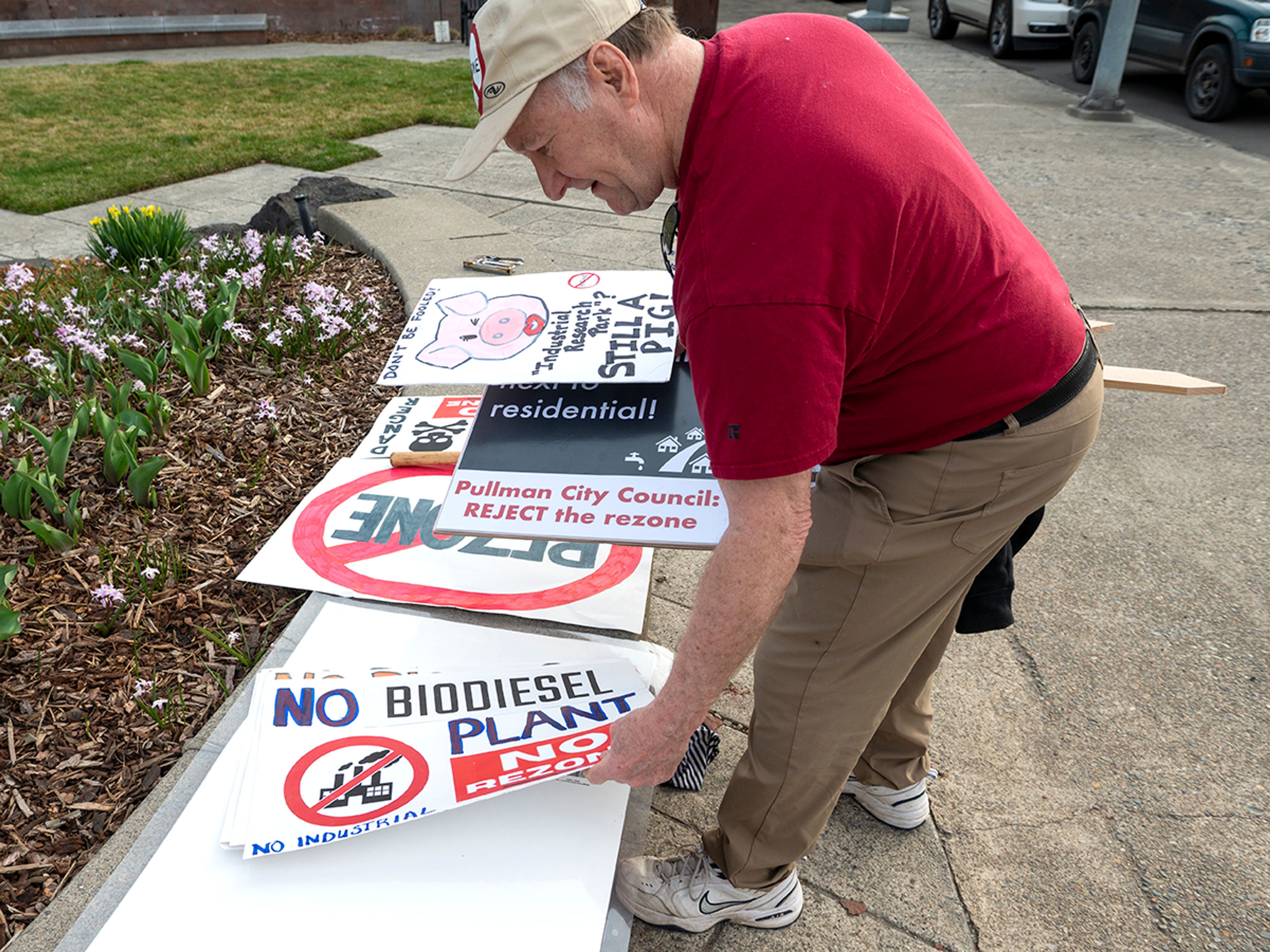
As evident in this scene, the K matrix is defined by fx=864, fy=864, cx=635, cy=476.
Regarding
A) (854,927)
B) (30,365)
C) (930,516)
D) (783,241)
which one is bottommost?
(854,927)

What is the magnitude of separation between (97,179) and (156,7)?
9979 mm

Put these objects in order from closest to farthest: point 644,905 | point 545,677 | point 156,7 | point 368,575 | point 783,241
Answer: point 783,241
point 644,905
point 545,677
point 368,575
point 156,7

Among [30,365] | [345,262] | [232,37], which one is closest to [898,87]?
[30,365]

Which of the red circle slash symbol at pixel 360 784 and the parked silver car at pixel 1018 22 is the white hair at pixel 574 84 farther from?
the parked silver car at pixel 1018 22

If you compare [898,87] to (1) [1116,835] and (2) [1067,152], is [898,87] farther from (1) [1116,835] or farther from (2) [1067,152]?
(2) [1067,152]

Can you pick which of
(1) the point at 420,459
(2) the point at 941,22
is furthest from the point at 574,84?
(2) the point at 941,22

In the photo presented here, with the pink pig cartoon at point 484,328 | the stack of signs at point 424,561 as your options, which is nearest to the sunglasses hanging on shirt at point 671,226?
the pink pig cartoon at point 484,328

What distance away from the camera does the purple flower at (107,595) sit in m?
2.29

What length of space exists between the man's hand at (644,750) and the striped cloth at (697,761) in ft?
2.11

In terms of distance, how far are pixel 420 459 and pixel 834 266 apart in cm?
207

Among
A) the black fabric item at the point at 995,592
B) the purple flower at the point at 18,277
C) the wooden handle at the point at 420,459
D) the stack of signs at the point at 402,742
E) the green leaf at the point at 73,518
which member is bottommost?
the wooden handle at the point at 420,459

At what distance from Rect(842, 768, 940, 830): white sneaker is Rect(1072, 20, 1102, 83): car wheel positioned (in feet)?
36.3

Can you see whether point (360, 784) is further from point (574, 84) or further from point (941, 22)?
point (941, 22)

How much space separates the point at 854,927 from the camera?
1867mm
